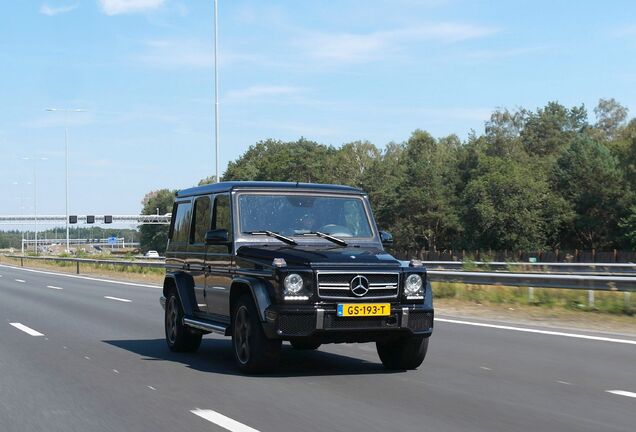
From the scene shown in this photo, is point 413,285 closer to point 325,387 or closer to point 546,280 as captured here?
point 325,387

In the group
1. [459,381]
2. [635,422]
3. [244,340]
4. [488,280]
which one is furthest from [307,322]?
[488,280]

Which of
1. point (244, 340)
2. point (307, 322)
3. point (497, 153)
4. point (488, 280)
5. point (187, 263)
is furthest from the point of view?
point (497, 153)

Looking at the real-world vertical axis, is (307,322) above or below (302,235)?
below

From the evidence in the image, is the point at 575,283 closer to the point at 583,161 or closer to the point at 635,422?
the point at 635,422

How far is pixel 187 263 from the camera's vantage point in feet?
39.9

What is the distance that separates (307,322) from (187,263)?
330 cm

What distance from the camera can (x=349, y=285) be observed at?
9422 mm

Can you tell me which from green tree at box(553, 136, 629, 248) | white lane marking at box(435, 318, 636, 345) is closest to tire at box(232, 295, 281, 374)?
white lane marking at box(435, 318, 636, 345)

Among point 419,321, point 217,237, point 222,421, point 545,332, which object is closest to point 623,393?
point 419,321

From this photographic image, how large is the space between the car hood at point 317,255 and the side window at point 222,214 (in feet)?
1.85

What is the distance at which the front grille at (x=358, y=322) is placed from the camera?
366 inches

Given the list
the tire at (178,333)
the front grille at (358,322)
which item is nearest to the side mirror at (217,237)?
the front grille at (358,322)

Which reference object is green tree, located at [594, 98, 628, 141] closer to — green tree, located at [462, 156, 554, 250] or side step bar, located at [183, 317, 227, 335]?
green tree, located at [462, 156, 554, 250]

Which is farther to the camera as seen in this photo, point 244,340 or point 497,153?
point 497,153
